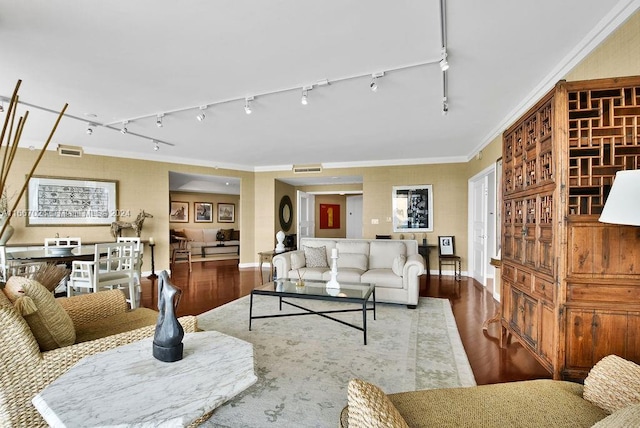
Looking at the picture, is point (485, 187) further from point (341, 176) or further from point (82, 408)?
point (82, 408)

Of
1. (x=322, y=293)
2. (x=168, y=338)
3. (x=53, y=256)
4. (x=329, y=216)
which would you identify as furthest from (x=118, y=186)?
(x=329, y=216)

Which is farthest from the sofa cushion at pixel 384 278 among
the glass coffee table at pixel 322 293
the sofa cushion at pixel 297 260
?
the sofa cushion at pixel 297 260

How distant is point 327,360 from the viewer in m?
2.49

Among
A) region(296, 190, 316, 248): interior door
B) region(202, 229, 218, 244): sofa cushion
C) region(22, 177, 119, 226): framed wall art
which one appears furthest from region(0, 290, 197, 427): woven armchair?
region(202, 229, 218, 244): sofa cushion

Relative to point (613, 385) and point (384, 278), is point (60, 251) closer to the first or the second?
point (384, 278)

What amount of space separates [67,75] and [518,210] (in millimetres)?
4311

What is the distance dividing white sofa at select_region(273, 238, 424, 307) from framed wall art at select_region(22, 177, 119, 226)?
12.3ft

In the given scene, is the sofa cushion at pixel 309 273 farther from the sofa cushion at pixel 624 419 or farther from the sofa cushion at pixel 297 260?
the sofa cushion at pixel 624 419

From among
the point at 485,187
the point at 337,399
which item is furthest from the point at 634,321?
the point at 485,187

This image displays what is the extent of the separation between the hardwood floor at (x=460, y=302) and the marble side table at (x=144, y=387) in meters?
1.93

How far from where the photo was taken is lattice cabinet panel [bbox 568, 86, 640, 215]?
1.83 m

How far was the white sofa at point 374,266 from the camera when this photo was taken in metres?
3.98

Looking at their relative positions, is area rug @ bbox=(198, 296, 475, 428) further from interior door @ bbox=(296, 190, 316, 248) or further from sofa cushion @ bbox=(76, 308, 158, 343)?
interior door @ bbox=(296, 190, 316, 248)

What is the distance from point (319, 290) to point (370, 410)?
250 cm
